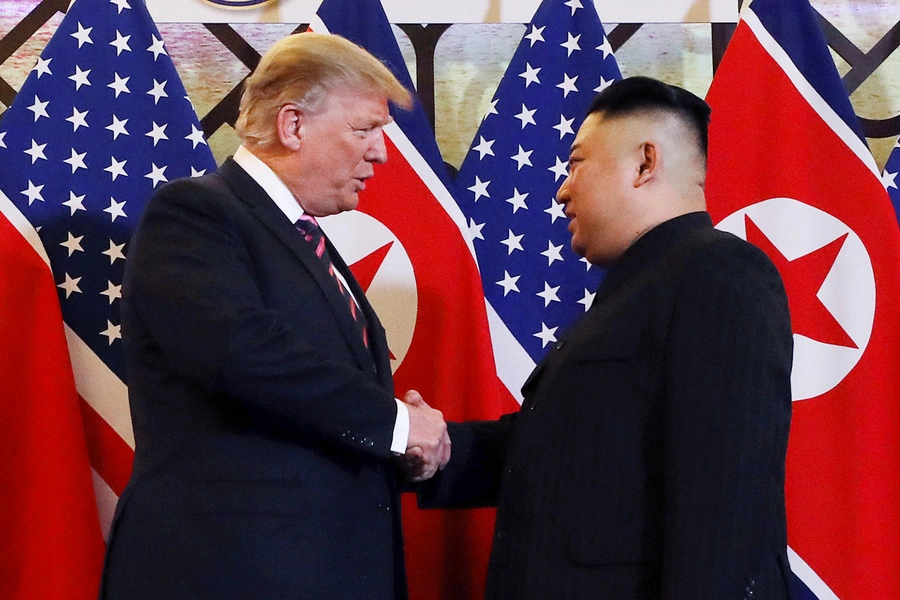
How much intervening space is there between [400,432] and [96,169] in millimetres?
1020

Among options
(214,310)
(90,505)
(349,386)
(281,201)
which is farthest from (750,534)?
(90,505)

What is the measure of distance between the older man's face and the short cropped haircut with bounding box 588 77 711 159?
0.43m

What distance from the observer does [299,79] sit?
173cm

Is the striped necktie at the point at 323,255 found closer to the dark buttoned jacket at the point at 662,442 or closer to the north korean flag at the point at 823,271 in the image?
the dark buttoned jacket at the point at 662,442

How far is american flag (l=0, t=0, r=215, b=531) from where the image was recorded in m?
2.14

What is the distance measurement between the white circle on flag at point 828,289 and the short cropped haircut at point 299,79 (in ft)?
3.19

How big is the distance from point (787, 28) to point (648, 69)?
411 millimetres

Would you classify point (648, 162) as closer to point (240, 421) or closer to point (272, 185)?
point (272, 185)

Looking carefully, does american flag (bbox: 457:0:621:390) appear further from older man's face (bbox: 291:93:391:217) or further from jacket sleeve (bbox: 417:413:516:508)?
older man's face (bbox: 291:93:391:217)

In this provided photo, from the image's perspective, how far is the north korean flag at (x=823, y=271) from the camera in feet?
7.20

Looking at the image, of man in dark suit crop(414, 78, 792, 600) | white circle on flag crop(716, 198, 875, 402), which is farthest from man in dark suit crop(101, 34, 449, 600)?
white circle on flag crop(716, 198, 875, 402)

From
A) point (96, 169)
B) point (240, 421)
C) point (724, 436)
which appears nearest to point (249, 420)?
point (240, 421)

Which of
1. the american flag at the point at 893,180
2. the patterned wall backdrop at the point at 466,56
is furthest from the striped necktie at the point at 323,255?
the american flag at the point at 893,180

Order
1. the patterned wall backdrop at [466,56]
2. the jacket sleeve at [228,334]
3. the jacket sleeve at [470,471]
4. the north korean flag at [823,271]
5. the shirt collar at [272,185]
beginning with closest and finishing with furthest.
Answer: the jacket sleeve at [228,334] → the shirt collar at [272,185] → the jacket sleeve at [470,471] → the north korean flag at [823,271] → the patterned wall backdrop at [466,56]
